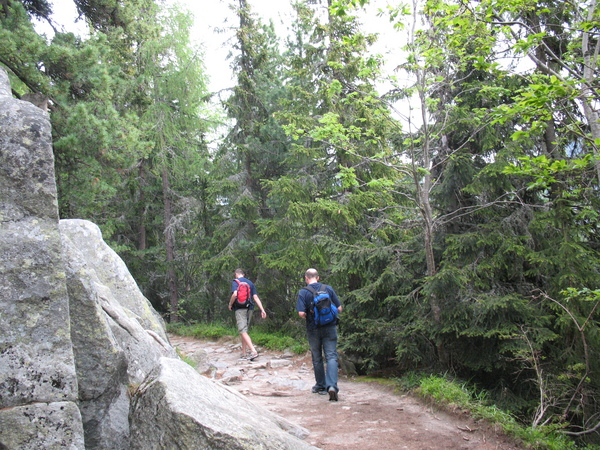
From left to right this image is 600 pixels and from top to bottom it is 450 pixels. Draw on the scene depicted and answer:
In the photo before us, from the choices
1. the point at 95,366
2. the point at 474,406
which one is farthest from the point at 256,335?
the point at 95,366

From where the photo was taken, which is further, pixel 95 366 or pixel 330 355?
pixel 330 355

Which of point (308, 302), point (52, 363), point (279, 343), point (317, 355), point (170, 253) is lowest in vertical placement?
point (279, 343)

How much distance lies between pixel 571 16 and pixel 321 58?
5.82 meters

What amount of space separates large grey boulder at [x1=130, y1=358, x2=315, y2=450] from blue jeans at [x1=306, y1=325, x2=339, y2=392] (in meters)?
2.83

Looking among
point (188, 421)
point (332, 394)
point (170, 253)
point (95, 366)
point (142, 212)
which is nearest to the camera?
point (188, 421)

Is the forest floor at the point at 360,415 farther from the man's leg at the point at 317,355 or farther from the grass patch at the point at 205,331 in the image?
the grass patch at the point at 205,331

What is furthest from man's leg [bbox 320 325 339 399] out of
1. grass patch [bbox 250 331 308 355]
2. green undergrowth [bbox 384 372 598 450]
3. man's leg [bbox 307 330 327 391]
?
grass patch [bbox 250 331 308 355]

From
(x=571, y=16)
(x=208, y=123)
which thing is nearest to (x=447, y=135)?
(x=571, y=16)

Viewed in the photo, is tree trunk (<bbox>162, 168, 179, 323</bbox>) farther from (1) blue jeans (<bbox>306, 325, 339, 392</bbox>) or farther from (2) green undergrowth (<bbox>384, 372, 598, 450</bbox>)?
(2) green undergrowth (<bbox>384, 372, 598, 450</bbox>)

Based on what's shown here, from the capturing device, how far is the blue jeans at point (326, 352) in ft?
21.9

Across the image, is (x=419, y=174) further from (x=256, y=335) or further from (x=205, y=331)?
(x=205, y=331)

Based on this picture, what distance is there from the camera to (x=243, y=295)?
1016 centimetres

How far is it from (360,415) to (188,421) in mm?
3376

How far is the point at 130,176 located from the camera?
59.2ft
